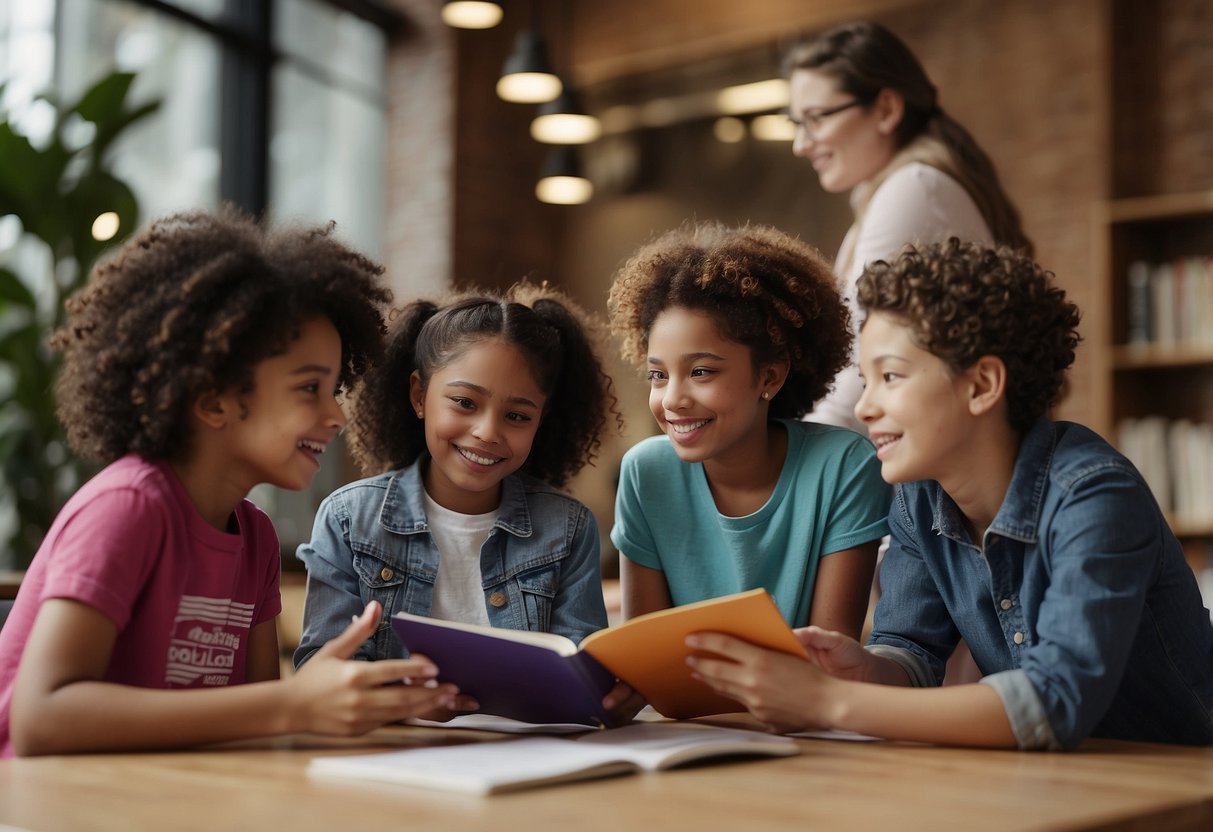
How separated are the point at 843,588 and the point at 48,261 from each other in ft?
9.98

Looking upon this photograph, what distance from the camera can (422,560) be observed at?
1880mm

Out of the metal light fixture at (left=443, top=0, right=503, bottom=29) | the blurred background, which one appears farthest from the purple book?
the metal light fixture at (left=443, top=0, right=503, bottom=29)

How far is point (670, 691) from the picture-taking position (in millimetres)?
1526

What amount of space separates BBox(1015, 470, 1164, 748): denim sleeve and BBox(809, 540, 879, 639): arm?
0.48 m

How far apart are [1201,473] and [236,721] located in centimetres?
434

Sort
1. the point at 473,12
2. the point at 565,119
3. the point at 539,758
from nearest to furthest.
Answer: the point at 539,758 < the point at 473,12 < the point at 565,119

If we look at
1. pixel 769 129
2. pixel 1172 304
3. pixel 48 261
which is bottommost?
pixel 48 261

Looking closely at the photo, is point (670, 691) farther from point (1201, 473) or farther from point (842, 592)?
point (1201, 473)

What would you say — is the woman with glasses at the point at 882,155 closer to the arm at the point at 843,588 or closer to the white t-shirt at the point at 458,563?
the arm at the point at 843,588

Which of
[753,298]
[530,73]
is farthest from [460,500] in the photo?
[530,73]

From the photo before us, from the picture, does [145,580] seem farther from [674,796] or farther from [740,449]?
[740,449]

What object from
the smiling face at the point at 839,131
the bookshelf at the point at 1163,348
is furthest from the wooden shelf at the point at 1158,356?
the smiling face at the point at 839,131

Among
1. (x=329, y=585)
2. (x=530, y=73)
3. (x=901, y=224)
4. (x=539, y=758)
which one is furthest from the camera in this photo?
(x=530, y=73)

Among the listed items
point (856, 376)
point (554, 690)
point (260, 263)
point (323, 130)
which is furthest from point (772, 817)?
point (323, 130)
